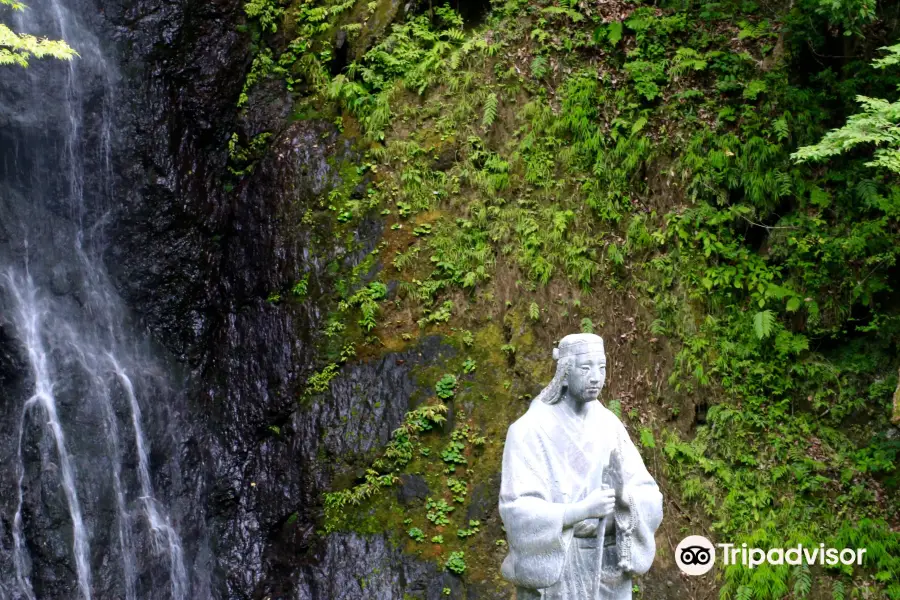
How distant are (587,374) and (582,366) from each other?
64 millimetres

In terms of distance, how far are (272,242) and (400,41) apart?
11.5 feet

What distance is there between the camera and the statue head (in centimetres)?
651

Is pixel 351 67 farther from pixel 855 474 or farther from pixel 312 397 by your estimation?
pixel 855 474

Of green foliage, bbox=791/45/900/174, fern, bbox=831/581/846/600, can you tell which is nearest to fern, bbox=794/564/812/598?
fern, bbox=831/581/846/600

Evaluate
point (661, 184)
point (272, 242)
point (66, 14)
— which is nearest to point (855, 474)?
point (661, 184)

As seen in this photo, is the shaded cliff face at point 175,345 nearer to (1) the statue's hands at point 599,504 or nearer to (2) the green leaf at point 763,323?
(2) the green leaf at point 763,323

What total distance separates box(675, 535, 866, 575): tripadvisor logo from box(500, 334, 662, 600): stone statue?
4.99 metres

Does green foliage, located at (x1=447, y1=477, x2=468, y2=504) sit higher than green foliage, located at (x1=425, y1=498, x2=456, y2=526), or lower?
higher

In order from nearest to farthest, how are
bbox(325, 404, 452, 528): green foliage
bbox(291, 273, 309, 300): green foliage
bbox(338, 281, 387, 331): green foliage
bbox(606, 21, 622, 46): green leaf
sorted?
bbox(325, 404, 452, 528): green foliage < bbox(338, 281, 387, 331): green foliage < bbox(291, 273, 309, 300): green foliage < bbox(606, 21, 622, 46): green leaf

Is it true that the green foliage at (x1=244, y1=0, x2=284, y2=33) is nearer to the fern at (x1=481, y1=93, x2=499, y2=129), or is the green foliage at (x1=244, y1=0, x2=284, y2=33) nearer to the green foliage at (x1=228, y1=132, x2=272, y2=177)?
the green foliage at (x1=228, y1=132, x2=272, y2=177)

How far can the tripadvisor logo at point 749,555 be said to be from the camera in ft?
35.9

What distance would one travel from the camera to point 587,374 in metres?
6.52

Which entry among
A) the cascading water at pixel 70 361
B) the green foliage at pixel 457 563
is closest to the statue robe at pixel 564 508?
the green foliage at pixel 457 563

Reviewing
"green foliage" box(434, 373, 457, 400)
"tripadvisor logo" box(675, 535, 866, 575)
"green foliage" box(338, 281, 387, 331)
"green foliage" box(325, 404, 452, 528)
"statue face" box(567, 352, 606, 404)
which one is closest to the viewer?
"statue face" box(567, 352, 606, 404)
